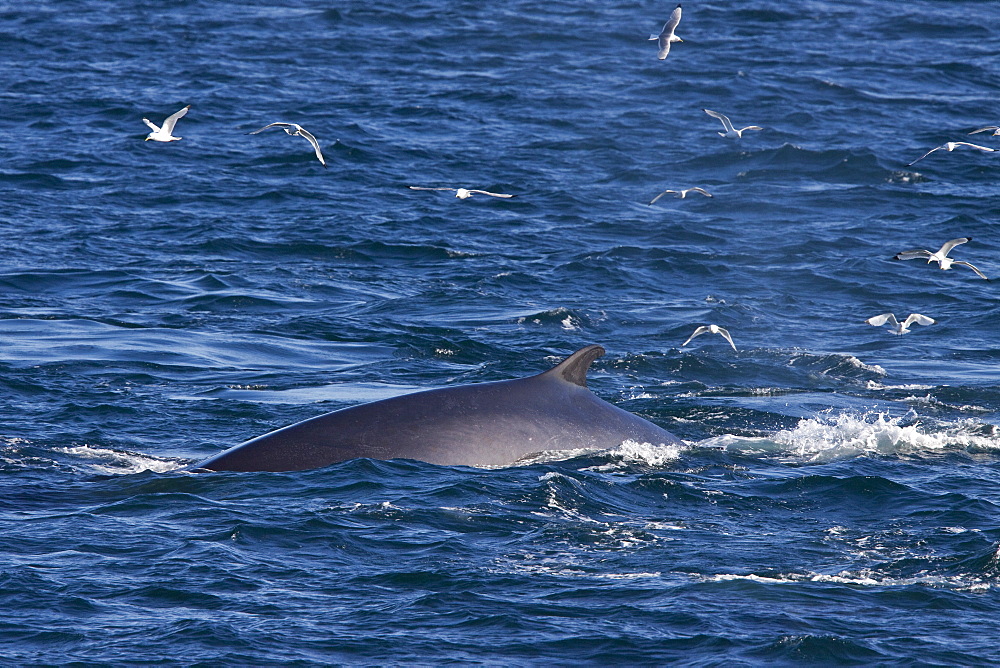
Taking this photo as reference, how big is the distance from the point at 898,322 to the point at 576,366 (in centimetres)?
1016

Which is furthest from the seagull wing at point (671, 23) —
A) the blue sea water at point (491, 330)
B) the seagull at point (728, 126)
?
the blue sea water at point (491, 330)

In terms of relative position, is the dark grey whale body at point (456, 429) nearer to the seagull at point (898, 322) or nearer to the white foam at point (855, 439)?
the white foam at point (855, 439)

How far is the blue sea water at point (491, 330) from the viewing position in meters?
9.44

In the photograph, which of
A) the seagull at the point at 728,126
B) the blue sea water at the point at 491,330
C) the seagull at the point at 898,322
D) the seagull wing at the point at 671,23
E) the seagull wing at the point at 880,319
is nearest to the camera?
the blue sea water at the point at 491,330

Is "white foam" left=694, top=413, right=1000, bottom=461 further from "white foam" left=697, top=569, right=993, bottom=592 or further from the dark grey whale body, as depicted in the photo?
"white foam" left=697, top=569, right=993, bottom=592

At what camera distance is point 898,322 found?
20.6 meters

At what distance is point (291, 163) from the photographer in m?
31.7

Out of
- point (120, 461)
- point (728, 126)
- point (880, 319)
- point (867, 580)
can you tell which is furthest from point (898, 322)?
point (120, 461)

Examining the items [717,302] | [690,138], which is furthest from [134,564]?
[690,138]

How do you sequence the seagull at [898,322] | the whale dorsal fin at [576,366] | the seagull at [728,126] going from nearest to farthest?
the whale dorsal fin at [576,366]
the seagull at [898,322]
the seagull at [728,126]

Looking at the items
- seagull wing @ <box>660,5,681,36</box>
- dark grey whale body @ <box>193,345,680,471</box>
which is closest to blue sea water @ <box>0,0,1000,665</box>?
dark grey whale body @ <box>193,345,680,471</box>

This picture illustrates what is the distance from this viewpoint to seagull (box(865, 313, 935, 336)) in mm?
19375

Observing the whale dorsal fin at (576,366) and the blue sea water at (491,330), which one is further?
the whale dorsal fin at (576,366)

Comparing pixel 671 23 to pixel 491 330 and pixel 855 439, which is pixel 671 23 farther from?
pixel 855 439
